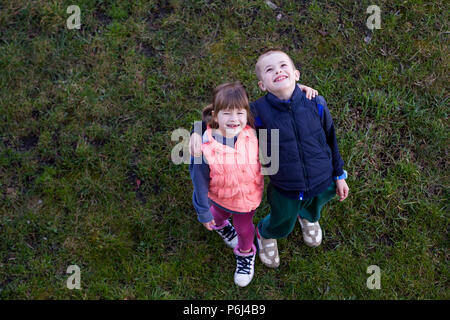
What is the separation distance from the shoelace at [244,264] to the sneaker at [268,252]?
0.42ft

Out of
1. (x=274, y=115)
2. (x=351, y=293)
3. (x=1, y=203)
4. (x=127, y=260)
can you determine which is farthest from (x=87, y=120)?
(x=351, y=293)

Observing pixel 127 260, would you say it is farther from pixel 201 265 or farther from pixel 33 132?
pixel 33 132

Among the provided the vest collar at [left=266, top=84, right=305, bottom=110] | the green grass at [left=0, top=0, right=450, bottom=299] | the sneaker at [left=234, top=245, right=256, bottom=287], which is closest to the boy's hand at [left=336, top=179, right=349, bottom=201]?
the vest collar at [left=266, top=84, right=305, bottom=110]

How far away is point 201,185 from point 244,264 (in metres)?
1.04

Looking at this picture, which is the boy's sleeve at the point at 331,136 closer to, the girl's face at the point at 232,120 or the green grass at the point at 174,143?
the girl's face at the point at 232,120

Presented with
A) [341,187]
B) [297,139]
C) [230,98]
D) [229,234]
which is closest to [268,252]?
[229,234]

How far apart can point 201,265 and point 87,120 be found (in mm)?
1697

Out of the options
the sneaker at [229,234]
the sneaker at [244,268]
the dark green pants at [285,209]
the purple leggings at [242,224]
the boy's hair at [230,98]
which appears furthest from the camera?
the sneaker at [229,234]

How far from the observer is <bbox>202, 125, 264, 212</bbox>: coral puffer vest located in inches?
97.2

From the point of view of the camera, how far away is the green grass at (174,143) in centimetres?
335

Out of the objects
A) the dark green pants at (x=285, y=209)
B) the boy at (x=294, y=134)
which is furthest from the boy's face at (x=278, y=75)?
the dark green pants at (x=285, y=209)

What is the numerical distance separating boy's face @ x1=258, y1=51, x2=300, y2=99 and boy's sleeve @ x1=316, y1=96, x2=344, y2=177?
0.80 feet

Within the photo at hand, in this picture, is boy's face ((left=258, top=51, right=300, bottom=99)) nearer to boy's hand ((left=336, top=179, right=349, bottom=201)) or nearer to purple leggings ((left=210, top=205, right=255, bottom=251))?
boy's hand ((left=336, top=179, right=349, bottom=201))

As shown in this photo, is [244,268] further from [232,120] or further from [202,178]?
[232,120]
